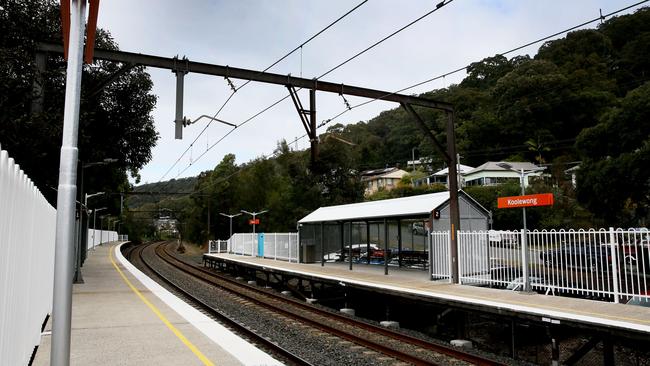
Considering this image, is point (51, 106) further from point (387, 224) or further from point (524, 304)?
point (524, 304)

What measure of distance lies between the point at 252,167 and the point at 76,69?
204 feet

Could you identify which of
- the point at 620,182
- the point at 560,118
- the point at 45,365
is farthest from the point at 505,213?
the point at 45,365

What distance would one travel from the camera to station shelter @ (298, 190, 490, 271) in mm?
16812

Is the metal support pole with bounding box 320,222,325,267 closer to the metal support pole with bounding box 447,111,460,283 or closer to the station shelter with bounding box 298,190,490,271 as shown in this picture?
the station shelter with bounding box 298,190,490,271

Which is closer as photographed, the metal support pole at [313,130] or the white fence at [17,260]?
the white fence at [17,260]

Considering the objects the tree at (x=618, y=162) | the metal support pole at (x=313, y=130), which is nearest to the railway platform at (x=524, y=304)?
the metal support pole at (x=313, y=130)

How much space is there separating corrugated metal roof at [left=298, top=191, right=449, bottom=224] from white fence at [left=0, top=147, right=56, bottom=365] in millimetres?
12023

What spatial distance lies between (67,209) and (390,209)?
15.5m

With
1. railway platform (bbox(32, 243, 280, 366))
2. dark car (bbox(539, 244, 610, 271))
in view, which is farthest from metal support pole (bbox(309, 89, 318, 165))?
dark car (bbox(539, 244, 610, 271))

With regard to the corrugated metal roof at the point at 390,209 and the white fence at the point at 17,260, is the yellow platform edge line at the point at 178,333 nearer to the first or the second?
the white fence at the point at 17,260

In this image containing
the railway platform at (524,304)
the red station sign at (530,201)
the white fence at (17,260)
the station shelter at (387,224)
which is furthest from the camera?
Answer: the station shelter at (387,224)

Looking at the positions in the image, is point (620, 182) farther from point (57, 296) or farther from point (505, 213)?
point (57, 296)

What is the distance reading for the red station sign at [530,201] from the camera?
11705mm

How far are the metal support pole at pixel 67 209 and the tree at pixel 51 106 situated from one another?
911 cm
